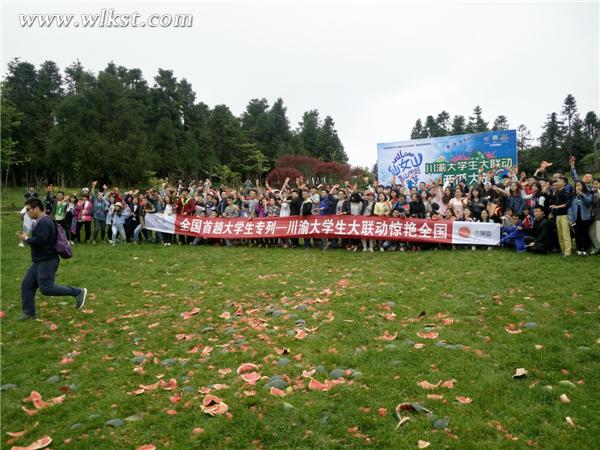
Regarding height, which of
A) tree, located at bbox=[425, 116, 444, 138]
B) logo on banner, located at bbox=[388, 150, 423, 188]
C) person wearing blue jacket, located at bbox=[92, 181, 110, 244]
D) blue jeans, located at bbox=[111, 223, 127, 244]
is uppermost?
tree, located at bbox=[425, 116, 444, 138]

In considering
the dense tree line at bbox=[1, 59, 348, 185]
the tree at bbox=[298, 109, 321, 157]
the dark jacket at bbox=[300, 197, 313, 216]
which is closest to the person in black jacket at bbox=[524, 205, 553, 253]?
the dark jacket at bbox=[300, 197, 313, 216]

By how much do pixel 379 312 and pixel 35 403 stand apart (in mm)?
5645

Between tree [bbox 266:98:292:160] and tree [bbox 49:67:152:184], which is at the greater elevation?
tree [bbox 266:98:292:160]

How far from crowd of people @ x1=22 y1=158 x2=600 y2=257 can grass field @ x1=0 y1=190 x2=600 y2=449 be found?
1.67 metres

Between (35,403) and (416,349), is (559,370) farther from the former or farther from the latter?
(35,403)

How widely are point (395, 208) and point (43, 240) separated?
1158 centimetres

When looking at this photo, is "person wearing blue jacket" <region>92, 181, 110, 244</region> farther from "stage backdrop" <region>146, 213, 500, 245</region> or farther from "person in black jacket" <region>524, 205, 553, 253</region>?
"person in black jacket" <region>524, 205, 553, 253</region>

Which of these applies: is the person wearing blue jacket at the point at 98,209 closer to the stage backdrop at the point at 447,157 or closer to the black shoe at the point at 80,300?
the black shoe at the point at 80,300

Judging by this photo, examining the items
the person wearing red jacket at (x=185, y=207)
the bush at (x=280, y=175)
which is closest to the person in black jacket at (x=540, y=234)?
the person wearing red jacket at (x=185, y=207)

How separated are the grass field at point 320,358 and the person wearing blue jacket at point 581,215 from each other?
132cm

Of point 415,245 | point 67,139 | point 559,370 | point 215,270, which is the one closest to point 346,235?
point 415,245

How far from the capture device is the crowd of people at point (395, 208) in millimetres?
12414

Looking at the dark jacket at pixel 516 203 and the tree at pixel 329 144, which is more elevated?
the tree at pixel 329 144

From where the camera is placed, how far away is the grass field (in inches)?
174
